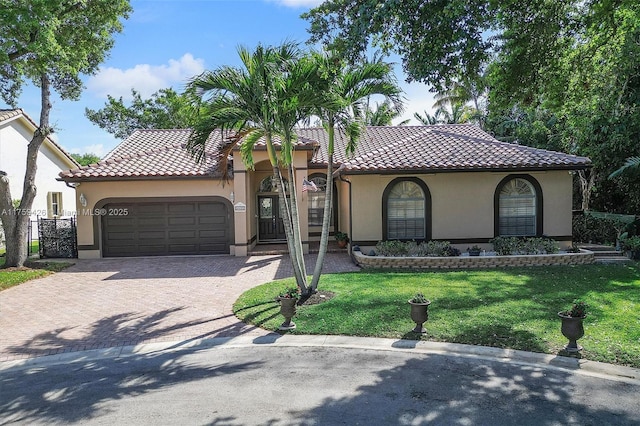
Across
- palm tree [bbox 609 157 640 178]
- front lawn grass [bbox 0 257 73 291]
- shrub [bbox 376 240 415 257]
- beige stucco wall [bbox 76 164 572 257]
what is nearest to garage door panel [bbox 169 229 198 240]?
front lawn grass [bbox 0 257 73 291]

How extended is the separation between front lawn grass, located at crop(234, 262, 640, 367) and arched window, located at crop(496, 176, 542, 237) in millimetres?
2862

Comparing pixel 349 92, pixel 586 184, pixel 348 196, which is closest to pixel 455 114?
pixel 586 184

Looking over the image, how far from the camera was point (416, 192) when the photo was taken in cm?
1581

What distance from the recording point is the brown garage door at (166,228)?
17.4 m

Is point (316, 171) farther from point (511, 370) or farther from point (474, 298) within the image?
point (511, 370)

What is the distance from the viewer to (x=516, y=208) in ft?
51.8

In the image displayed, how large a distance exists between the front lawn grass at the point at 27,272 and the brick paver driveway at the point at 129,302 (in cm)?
39

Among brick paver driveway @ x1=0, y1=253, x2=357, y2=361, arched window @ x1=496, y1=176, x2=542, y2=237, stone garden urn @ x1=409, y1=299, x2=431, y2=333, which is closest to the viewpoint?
stone garden urn @ x1=409, y1=299, x2=431, y2=333

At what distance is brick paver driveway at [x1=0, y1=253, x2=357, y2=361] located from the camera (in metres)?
8.12

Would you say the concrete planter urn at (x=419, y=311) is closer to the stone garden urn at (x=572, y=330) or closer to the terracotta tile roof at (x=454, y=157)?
the stone garden urn at (x=572, y=330)

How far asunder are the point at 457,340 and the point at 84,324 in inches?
282

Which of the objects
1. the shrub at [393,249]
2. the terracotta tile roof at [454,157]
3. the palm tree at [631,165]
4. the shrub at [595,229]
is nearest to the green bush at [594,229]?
the shrub at [595,229]

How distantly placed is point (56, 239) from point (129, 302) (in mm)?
8930

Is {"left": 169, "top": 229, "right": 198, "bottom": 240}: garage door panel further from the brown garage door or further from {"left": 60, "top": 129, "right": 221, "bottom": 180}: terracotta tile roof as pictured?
{"left": 60, "top": 129, "right": 221, "bottom": 180}: terracotta tile roof
